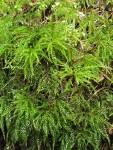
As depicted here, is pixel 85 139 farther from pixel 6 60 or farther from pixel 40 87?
pixel 6 60

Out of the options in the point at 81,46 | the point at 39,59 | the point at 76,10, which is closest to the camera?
the point at 39,59

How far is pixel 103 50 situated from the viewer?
7.64ft

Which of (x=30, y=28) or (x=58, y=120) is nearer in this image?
(x=58, y=120)

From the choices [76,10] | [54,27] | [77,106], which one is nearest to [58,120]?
[77,106]

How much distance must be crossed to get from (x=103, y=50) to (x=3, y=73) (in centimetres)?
95

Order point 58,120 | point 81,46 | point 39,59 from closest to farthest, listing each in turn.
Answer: point 58,120 < point 39,59 < point 81,46

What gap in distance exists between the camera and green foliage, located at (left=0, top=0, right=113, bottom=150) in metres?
2.10

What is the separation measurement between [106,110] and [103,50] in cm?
56

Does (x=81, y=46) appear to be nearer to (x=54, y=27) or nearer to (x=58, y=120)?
(x=54, y=27)

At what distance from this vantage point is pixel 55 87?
2.15 m

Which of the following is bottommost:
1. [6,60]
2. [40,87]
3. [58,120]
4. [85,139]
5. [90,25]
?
[85,139]

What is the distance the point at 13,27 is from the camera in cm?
247

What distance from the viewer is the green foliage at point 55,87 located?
2.10m

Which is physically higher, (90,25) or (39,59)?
(90,25)
